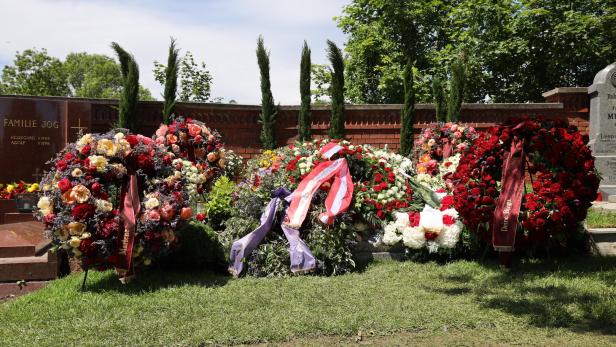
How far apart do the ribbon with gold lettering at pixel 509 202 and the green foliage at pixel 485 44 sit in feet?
44.3

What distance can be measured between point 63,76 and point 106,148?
150 feet

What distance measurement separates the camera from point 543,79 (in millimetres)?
21609

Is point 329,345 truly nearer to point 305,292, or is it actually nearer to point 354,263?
point 305,292

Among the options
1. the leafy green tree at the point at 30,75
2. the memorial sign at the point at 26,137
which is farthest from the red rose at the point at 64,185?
the leafy green tree at the point at 30,75

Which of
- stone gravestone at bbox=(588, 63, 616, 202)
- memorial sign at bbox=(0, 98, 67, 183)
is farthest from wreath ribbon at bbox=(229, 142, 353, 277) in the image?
stone gravestone at bbox=(588, 63, 616, 202)

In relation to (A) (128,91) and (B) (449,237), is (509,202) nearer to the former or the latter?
(B) (449,237)

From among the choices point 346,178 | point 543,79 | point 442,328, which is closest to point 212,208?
point 346,178

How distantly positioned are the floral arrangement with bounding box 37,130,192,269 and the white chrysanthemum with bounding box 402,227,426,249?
2.66 m

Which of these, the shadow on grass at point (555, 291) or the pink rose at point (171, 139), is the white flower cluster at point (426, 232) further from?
the pink rose at point (171, 139)

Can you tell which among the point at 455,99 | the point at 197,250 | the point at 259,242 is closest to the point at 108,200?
the point at 197,250

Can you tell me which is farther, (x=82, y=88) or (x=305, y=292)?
(x=82, y=88)

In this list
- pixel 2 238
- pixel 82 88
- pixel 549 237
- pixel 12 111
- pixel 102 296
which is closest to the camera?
pixel 102 296

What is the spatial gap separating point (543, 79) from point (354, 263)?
686 inches

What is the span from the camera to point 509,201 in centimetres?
666
